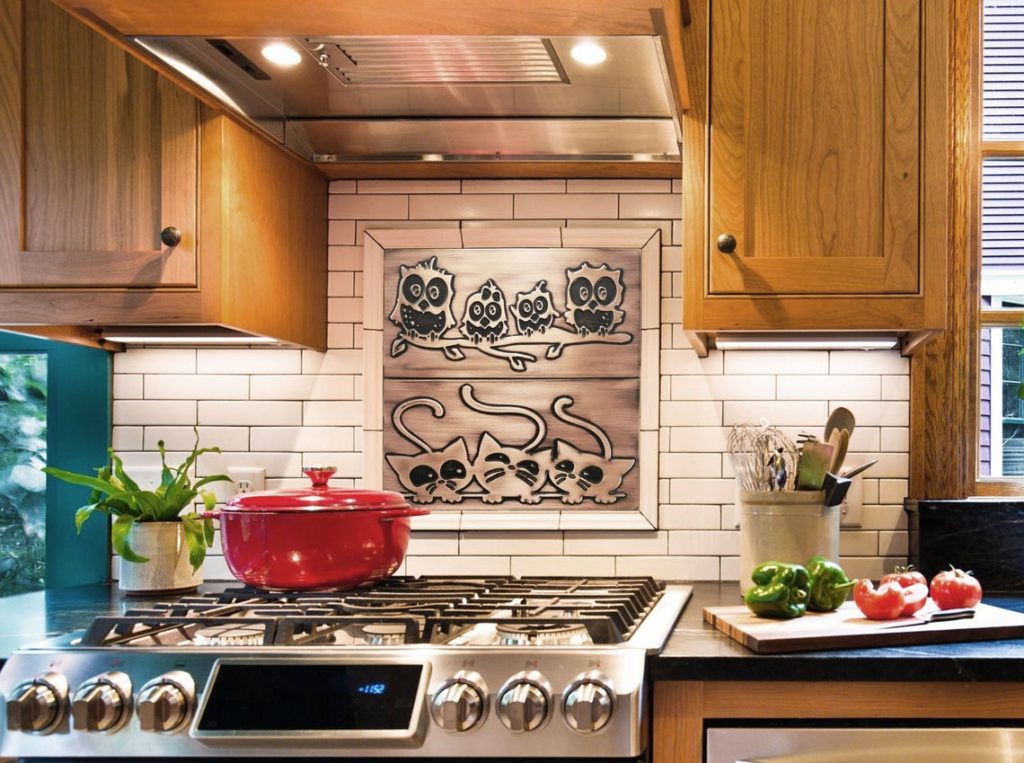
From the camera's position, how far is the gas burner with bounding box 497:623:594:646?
1.77 metres

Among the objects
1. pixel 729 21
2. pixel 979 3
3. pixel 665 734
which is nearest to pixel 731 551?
pixel 665 734

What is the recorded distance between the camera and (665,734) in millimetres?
1787

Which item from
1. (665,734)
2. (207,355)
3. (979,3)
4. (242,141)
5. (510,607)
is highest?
(979,3)

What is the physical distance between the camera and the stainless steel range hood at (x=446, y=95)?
203 centimetres

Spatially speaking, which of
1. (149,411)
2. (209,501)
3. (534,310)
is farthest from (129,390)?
(534,310)

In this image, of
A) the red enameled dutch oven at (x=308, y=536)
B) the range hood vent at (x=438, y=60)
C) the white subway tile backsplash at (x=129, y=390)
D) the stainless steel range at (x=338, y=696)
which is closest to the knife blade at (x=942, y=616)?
the stainless steel range at (x=338, y=696)

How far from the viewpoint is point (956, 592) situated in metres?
2.02

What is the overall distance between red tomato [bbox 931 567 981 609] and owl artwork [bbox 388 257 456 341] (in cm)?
127

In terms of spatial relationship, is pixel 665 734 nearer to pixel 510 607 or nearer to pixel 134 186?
pixel 510 607

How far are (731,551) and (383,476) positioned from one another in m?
0.86

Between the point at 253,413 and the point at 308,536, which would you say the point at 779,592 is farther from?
the point at 253,413

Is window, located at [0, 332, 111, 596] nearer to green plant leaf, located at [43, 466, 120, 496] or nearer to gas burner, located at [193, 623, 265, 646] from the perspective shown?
green plant leaf, located at [43, 466, 120, 496]

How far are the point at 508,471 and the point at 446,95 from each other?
0.92 m

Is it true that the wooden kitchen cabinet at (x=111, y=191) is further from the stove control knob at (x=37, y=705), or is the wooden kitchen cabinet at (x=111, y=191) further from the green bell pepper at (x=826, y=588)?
the green bell pepper at (x=826, y=588)
